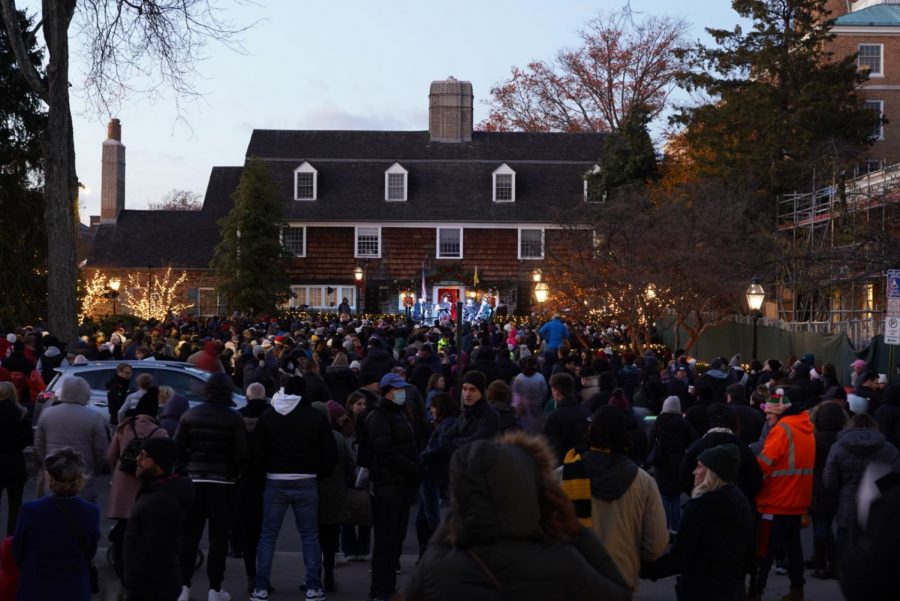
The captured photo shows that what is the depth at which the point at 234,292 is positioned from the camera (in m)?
47.4

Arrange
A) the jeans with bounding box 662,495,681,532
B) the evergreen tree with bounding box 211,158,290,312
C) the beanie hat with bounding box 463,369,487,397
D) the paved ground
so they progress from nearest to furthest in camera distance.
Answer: the paved ground
the beanie hat with bounding box 463,369,487,397
the jeans with bounding box 662,495,681,532
the evergreen tree with bounding box 211,158,290,312

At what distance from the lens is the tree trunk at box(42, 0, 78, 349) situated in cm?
2241

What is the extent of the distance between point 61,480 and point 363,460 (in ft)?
12.2

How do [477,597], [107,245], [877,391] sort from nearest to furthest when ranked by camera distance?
[477,597], [877,391], [107,245]

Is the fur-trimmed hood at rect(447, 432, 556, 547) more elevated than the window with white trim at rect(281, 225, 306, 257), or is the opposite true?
the window with white trim at rect(281, 225, 306, 257)

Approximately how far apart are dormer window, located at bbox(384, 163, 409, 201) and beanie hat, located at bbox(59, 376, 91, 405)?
44136 mm

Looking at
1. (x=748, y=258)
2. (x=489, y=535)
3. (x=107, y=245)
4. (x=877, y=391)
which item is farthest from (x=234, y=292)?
(x=489, y=535)

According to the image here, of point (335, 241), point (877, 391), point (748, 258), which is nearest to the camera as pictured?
point (877, 391)

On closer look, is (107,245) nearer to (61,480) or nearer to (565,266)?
(565,266)

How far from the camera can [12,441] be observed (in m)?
11.0

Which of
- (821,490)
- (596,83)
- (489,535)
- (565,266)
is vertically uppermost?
(596,83)

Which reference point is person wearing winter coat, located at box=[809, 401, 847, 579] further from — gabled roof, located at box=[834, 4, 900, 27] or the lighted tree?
gabled roof, located at box=[834, 4, 900, 27]

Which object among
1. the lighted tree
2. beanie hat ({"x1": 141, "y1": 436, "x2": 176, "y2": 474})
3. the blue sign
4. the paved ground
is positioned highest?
the lighted tree

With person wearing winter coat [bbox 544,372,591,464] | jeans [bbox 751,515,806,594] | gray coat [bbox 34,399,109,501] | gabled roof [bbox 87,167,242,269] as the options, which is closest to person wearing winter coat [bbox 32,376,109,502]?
gray coat [bbox 34,399,109,501]
